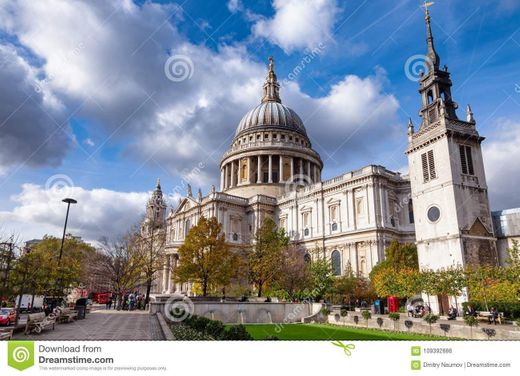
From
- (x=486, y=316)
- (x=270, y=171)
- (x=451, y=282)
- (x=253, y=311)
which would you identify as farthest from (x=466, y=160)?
(x=270, y=171)

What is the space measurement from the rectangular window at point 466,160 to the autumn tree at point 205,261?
78.1 feet

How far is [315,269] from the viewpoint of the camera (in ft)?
132

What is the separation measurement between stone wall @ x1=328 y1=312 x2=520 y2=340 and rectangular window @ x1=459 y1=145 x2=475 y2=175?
17.4m

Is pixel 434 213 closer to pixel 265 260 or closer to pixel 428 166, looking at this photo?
pixel 428 166

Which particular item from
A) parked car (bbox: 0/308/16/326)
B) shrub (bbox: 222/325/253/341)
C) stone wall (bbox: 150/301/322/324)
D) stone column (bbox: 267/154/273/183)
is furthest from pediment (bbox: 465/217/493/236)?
stone column (bbox: 267/154/273/183)

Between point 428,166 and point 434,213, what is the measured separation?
4.55m

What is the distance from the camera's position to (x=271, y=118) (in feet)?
274

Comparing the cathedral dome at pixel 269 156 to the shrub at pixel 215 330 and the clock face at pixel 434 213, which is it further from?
the shrub at pixel 215 330

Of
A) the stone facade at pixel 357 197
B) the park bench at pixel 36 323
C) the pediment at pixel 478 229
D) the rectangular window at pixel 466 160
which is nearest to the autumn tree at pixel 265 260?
the stone facade at pixel 357 197

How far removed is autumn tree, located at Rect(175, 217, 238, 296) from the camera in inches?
1526

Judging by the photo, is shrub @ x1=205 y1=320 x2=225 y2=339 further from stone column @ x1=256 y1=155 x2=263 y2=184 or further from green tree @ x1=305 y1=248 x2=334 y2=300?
stone column @ x1=256 y1=155 x2=263 y2=184
